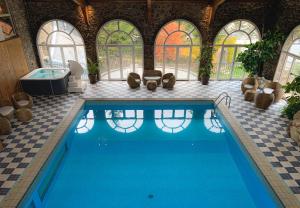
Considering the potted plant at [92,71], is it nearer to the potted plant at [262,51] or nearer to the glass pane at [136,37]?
the glass pane at [136,37]

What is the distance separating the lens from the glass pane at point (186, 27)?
1095cm

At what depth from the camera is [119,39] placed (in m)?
11.4

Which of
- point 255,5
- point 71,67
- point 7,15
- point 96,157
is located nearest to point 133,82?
point 71,67

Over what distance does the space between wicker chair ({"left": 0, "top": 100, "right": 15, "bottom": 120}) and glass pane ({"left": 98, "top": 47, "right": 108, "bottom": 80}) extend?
188 inches

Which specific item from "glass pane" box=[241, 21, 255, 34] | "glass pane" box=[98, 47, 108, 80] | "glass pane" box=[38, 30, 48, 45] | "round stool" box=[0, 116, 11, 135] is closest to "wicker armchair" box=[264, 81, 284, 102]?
"glass pane" box=[241, 21, 255, 34]

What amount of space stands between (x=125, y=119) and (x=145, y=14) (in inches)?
200

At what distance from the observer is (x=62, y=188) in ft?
19.0

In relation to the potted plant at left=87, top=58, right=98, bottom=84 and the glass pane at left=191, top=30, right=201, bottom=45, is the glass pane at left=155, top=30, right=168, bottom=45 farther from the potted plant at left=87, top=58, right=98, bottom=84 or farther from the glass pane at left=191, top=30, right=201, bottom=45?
the potted plant at left=87, top=58, right=98, bottom=84

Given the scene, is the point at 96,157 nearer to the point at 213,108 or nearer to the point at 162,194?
the point at 162,194

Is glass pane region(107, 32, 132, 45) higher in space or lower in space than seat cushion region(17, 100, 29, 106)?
higher

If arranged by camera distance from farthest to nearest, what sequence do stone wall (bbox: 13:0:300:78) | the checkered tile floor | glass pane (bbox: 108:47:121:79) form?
glass pane (bbox: 108:47:121:79)
stone wall (bbox: 13:0:300:78)
the checkered tile floor

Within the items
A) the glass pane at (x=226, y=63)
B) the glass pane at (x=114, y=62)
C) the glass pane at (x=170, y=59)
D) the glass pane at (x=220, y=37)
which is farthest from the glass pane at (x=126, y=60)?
the glass pane at (x=226, y=63)

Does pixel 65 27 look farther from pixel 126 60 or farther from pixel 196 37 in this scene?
pixel 196 37

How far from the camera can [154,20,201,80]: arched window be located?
11.0m
